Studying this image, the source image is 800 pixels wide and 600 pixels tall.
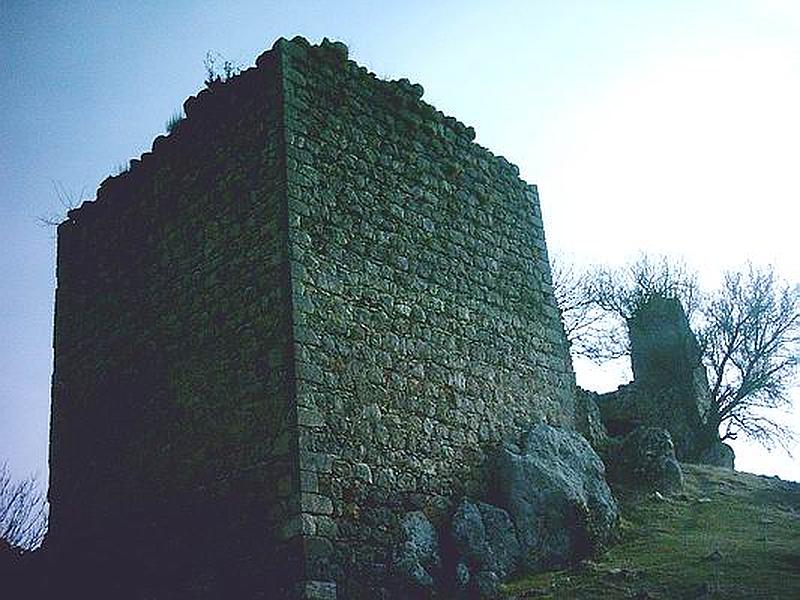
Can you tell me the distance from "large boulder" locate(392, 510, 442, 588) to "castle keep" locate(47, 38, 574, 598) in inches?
6.7

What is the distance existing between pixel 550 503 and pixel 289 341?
Answer: 3.58 meters

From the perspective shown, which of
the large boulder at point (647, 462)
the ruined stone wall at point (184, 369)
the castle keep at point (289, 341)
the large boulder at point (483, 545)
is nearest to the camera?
the castle keep at point (289, 341)

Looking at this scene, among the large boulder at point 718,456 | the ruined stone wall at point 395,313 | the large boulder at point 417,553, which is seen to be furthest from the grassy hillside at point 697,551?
the large boulder at point 718,456

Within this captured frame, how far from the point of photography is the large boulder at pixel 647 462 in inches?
509

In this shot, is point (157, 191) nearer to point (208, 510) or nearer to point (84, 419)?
point (84, 419)

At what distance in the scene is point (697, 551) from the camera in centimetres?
1012

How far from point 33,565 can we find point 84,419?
1809 mm

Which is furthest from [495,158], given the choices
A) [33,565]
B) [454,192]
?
[33,565]

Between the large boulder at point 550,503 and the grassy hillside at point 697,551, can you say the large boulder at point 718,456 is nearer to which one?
the grassy hillside at point 697,551

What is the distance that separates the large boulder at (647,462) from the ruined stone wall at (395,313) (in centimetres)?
117

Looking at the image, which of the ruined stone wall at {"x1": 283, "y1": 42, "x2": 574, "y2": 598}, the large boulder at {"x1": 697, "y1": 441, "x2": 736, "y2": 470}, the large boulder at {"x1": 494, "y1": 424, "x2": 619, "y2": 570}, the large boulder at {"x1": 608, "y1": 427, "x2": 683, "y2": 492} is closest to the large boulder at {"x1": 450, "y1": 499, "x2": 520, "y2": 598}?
the large boulder at {"x1": 494, "y1": 424, "x2": 619, "y2": 570}

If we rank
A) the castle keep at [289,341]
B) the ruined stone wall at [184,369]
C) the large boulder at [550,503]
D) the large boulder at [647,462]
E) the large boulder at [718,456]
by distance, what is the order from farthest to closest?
the large boulder at [718,456] → the large boulder at [647,462] → the large boulder at [550,503] → the ruined stone wall at [184,369] → the castle keep at [289,341]

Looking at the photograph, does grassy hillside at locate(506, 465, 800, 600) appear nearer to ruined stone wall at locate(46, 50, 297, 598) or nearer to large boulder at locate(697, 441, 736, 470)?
ruined stone wall at locate(46, 50, 297, 598)

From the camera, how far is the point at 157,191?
38.7 ft
